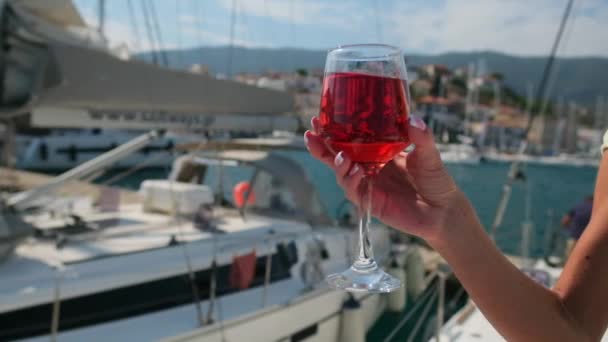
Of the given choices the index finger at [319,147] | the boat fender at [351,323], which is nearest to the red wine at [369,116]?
the index finger at [319,147]

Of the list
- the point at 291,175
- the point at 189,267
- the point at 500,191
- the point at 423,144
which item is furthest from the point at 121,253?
the point at 500,191

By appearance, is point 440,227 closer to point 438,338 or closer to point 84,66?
point 438,338

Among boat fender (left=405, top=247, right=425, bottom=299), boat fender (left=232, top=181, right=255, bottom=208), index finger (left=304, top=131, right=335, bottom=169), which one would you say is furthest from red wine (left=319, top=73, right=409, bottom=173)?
boat fender (left=405, top=247, right=425, bottom=299)

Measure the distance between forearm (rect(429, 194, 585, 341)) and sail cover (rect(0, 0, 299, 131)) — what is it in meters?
3.88

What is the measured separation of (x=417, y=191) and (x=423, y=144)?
12 cm

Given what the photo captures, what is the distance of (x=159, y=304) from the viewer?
4469 millimetres

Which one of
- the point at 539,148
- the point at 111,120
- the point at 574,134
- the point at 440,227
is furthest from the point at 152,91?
the point at 574,134

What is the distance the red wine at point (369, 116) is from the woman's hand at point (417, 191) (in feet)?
0.10

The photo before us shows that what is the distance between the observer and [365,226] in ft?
3.50

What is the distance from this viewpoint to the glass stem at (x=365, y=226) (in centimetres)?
107

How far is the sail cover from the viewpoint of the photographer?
4.16 meters

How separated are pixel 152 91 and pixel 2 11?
129 cm

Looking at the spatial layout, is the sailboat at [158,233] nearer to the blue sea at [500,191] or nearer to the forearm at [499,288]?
the blue sea at [500,191]

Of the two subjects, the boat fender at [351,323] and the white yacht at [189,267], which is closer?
the white yacht at [189,267]
